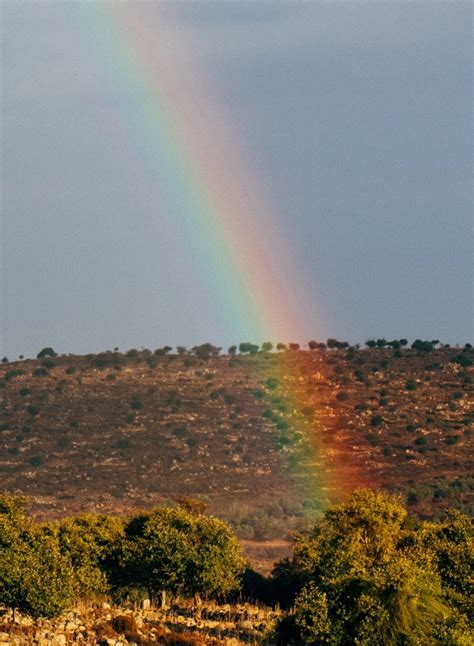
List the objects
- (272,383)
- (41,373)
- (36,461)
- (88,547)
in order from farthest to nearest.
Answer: (41,373)
(272,383)
(36,461)
(88,547)

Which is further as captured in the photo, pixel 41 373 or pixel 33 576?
pixel 41 373

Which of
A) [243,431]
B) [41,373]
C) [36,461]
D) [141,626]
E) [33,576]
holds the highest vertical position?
[41,373]

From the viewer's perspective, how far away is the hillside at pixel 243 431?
124 metres

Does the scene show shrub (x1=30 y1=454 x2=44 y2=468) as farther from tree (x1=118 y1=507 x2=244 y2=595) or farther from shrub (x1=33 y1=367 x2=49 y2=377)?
tree (x1=118 y1=507 x2=244 y2=595)

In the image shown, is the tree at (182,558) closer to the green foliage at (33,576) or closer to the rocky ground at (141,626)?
the rocky ground at (141,626)

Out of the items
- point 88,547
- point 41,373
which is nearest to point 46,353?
point 41,373

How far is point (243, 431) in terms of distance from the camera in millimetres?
147875

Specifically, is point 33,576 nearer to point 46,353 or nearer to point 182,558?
point 182,558

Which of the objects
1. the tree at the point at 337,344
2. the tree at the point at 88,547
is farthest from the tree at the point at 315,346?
the tree at the point at 88,547

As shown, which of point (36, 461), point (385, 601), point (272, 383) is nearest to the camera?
point (385, 601)

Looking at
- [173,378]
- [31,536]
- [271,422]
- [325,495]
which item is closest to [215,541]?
[31,536]

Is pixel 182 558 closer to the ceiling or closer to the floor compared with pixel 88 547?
closer to the floor

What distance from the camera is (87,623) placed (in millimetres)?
52844

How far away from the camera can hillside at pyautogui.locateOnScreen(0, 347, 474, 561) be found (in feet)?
408
